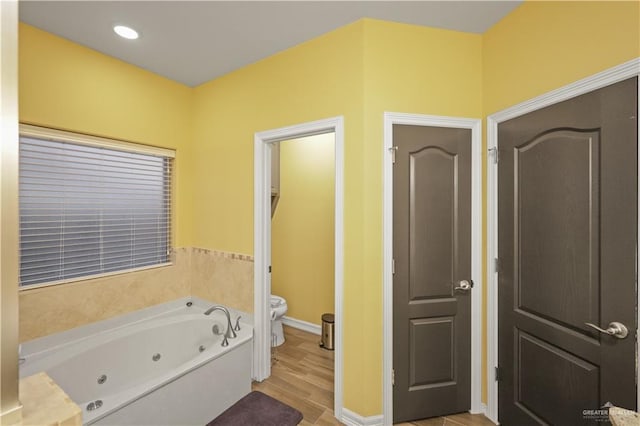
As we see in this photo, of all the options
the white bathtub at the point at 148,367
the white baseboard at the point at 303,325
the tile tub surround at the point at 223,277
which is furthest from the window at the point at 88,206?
the white baseboard at the point at 303,325

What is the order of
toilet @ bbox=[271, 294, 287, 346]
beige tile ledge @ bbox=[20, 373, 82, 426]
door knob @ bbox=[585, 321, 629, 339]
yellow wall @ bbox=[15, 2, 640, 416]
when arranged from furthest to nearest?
toilet @ bbox=[271, 294, 287, 346], yellow wall @ bbox=[15, 2, 640, 416], door knob @ bbox=[585, 321, 629, 339], beige tile ledge @ bbox=[20, 373, 82, 426]

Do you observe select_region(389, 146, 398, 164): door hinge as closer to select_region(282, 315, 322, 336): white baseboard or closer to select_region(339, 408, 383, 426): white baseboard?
select_region(339, 408, 383, 426): white baseboard

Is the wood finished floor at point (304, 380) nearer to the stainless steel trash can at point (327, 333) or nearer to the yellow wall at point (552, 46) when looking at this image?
the stainless steel trash can at point (327, 333)

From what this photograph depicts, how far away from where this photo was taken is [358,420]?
1.79 metres

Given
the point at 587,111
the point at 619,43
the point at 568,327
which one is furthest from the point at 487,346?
the point at 619,43

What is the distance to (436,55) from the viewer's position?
1.87m

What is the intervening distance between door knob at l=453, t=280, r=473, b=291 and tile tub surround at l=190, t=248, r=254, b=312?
1582 millimetres

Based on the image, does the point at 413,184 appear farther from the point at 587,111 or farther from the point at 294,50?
the point at 294,50

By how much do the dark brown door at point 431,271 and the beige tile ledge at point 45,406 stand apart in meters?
1.60

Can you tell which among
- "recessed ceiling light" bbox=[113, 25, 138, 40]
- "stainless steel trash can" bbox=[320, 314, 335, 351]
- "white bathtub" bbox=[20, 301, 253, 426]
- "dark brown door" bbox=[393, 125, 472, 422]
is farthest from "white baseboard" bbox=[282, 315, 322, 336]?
"recessed ceiling light" bbox=[113, 25, 138, 40]

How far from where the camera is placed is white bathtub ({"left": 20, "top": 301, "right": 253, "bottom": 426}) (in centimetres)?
155

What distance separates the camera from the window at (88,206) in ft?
6.22

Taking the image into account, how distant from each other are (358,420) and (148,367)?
5.51 feet

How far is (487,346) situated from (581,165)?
1.26m
